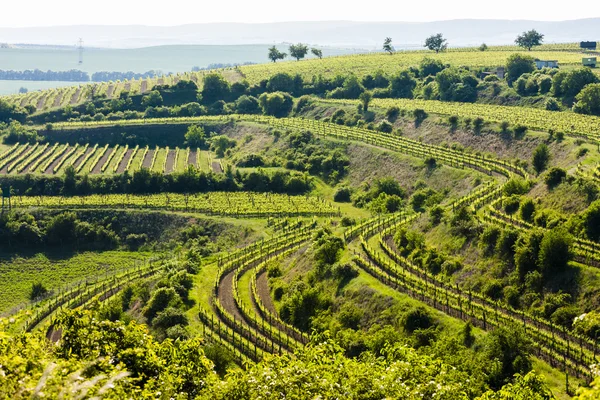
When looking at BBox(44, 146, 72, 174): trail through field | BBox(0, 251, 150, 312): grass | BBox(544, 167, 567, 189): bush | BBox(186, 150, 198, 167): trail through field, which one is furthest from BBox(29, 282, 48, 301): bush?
BBox(544, 167, 567, 189): bush

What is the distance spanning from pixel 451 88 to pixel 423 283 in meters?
125

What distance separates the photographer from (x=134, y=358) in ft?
146

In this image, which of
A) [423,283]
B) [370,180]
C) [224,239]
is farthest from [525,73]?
[423,283]

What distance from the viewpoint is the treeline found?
15138cm

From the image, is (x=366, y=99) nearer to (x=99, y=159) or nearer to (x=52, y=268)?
(x=99, y=159)

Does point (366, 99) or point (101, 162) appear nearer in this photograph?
point (101, 162)

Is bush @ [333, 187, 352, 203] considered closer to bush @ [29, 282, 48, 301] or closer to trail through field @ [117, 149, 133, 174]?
trail through field @ [117, 149, 133, 174]

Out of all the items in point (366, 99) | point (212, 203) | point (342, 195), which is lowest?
point (212, 203)

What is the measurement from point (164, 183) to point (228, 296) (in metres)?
69.8

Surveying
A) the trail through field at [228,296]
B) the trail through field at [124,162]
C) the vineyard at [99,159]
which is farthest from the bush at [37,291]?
the trail through field at [124,162]

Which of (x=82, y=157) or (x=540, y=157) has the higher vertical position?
(x=540, y=157)

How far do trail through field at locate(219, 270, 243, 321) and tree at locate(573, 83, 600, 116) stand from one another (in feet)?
318

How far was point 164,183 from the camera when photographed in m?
154

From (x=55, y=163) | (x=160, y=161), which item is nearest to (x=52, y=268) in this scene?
(x=55, y=163)
